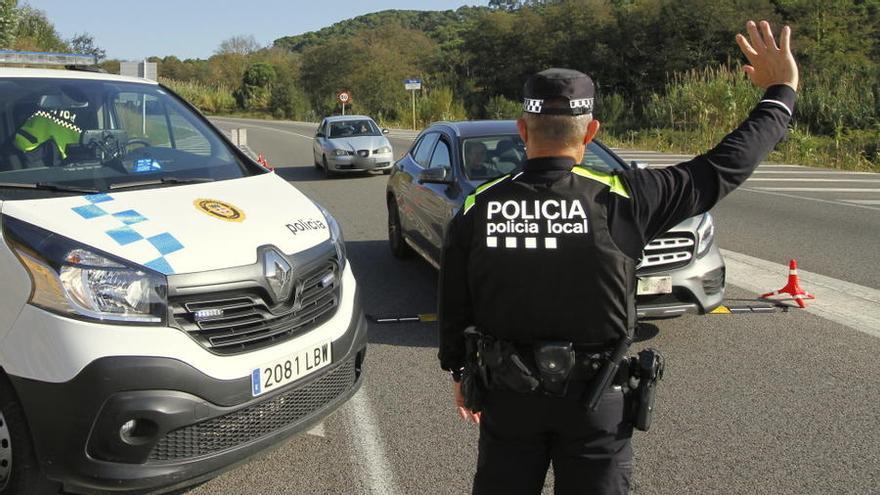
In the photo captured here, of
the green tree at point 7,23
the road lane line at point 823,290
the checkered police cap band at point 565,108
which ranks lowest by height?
the road lane line at point 823,290

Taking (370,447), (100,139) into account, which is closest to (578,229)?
(370,447)

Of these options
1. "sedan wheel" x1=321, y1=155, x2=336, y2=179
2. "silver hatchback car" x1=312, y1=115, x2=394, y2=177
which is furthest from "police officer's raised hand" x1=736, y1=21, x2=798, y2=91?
"sedan wheel" x1=321, y1=155, x2=336, y2=179

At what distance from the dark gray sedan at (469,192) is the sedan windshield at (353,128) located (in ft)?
34.1

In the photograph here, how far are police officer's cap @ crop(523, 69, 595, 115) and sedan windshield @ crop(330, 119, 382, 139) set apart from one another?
17.4 meters

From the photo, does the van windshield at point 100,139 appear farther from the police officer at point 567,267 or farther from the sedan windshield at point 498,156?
the sedan windshield at point 498,156

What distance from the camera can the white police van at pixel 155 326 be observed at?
3.03m

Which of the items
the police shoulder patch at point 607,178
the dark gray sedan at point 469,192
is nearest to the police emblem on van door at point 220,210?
the dark gray sedan at point 469,192

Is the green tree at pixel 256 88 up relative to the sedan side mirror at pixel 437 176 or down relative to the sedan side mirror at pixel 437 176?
up

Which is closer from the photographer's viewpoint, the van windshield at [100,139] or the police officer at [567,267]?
the police officer at [567,267]

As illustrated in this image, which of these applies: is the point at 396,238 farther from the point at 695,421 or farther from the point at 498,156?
the point at 695,421

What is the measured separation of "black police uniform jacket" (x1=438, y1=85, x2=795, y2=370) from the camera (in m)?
2.22

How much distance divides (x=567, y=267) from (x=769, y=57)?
0.91 m

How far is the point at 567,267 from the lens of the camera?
7.29 ft

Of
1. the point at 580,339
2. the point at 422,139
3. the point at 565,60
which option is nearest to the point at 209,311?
the point at 580,339
